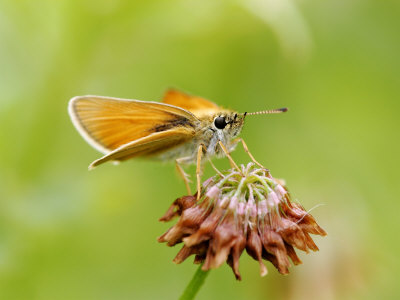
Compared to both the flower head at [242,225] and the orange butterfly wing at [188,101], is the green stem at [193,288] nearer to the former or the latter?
the flower head at [242,225]

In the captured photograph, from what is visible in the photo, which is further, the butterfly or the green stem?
the butterfly

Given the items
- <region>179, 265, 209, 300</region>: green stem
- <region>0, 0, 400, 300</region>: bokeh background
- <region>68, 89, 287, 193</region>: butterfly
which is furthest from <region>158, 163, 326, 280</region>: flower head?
<region>68, 89, 287, 193</region>: butterfly

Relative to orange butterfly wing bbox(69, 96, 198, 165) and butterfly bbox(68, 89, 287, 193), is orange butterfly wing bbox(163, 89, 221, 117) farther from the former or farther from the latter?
orange butterfly wing bbox(69, 96, 198, 165)

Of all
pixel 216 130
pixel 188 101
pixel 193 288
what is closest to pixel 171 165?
pixel 188 101

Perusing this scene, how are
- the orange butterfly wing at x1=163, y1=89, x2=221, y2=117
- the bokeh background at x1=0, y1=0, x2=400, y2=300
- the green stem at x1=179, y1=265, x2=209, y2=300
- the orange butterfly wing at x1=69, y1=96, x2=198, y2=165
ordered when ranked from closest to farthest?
the green stem at x1=179, y1=265, x2=209, y2=300
the orange butterfly wing at x1=69, y1=96, x2=198, y2=165
the orange butterfly wing at x1=163, y1=89, x2=221, y2=117
the bokeh background at x1=0, y1=0, x2=400, y2=300

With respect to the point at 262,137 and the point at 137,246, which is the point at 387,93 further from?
the point at 137,246

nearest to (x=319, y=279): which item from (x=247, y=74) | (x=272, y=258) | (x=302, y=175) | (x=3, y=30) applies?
(x=302, y=175)
